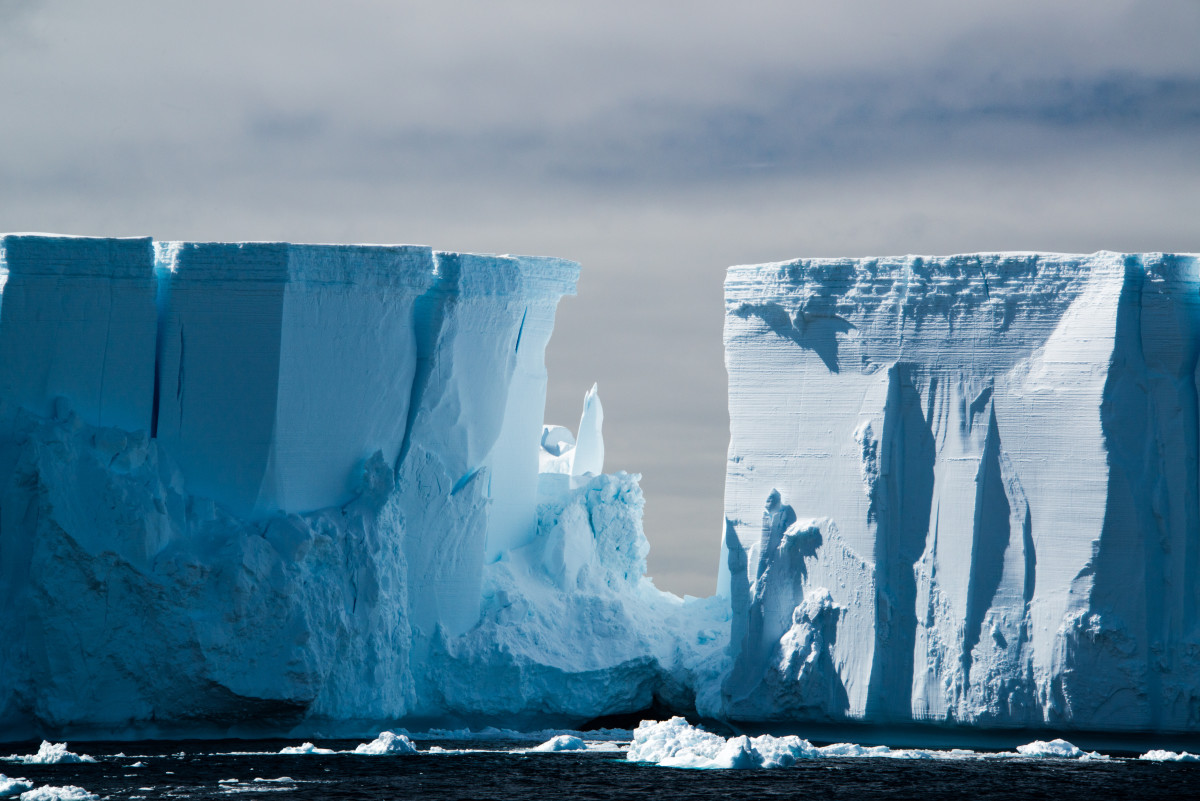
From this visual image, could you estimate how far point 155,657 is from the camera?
19.6m

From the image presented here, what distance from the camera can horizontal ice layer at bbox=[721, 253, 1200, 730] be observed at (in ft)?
65.3

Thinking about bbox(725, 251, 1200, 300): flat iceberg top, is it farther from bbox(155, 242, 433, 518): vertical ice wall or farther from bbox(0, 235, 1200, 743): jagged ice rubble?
bbox(155, 242, 433, 518): vertical ice wall

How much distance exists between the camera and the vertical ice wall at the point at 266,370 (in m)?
20.4

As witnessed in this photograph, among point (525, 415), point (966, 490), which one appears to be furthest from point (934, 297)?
point (525, 415)

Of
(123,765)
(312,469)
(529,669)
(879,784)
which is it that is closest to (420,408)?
(312,469)

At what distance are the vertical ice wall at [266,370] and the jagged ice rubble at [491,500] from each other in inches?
1.3

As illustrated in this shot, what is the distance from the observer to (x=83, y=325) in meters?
20.4

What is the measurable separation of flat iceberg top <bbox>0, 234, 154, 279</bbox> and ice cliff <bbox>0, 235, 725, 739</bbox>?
26mm

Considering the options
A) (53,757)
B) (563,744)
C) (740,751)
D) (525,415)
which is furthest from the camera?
(525,415)

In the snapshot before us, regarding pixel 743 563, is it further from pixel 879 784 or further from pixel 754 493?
pixel 879 784

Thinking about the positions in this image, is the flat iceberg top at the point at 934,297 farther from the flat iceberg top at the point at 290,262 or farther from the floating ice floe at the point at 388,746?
the floating ice floe at the point at 388,746

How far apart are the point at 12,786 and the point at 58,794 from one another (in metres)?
0.83

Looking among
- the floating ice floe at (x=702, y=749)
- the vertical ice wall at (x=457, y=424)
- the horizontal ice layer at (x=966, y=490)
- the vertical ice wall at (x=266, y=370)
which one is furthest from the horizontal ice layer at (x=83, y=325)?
the horizontal ice layer at (x=966, y=490)

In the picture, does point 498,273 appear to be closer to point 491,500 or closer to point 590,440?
point 491,500
